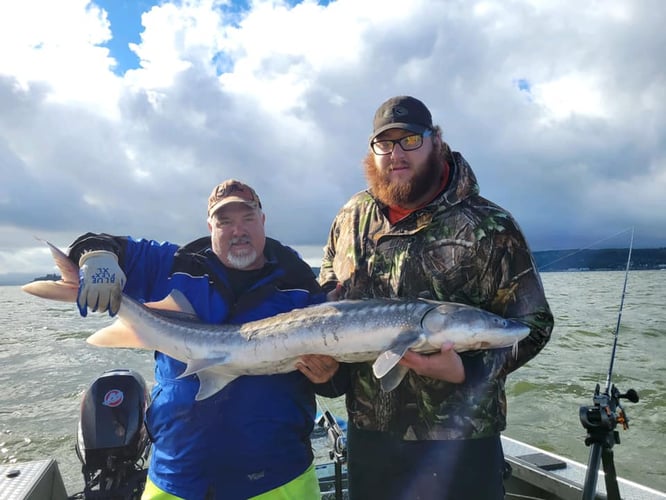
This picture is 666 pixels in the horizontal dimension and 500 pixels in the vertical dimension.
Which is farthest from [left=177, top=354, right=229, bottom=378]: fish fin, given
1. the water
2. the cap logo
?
the water

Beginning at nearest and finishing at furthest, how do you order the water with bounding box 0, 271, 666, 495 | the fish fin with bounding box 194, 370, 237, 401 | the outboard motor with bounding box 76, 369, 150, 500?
the fish fin with bounding box 194, 370, 237, 401, the outboard motor with bounding box 76, 369, 150, 500, the water with bounding box 0, 271, 666, 495

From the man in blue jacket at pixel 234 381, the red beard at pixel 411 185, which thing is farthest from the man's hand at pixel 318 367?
the red beard at pixel 411 185

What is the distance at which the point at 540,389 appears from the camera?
12273 millimetres

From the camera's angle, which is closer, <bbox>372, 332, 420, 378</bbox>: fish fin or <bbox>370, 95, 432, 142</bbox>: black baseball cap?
<bbox>372, 332, 420, 378</bbox>: fish fin

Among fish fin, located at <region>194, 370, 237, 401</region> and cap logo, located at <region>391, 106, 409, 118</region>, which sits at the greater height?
cap logo, located at <region>391, 106, 409, 118</region>

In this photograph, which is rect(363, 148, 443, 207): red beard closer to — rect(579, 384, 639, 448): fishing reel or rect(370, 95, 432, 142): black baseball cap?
rect(370, 95, 432, 142): black baseball cap

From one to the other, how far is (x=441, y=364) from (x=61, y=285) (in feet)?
9.04

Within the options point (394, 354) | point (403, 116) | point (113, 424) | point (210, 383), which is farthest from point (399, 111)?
point (113, 424)

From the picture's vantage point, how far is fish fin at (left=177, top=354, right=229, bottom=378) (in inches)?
135

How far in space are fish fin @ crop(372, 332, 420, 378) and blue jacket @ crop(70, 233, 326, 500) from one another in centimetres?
73

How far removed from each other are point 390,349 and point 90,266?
2.13 meters

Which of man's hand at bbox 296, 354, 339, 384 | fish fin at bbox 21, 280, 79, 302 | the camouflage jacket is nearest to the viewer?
the camouflage jacket

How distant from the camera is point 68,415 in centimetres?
1126

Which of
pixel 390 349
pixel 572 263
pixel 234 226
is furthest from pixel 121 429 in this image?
pixel 572 263
